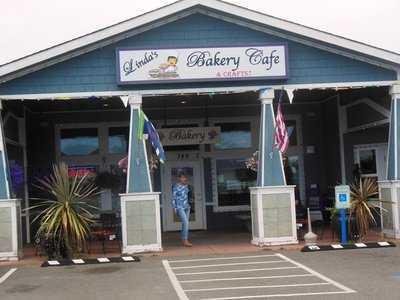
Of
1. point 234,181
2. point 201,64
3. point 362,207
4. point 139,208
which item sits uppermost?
point 201,64

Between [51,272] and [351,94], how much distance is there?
388 inches

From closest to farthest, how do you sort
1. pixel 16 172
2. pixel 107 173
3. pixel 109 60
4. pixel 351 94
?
pixel 109 60 < pixel 16 172 < pixel 351 94 < pixel 107 173

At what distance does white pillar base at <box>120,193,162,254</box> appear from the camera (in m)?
13.6

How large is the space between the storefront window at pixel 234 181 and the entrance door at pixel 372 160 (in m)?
3.10

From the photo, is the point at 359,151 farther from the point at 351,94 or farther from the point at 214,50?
the point at 214,50

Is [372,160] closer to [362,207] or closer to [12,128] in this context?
[362,207]

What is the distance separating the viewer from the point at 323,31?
14188mm

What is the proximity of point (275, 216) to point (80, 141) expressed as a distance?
290 inches

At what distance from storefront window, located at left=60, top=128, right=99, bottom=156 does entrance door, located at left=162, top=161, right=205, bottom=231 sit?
2.24m

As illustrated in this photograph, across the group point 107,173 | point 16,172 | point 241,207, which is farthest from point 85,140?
point 241,207

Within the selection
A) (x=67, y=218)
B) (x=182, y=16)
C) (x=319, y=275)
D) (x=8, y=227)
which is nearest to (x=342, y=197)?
(x=319, y=275)

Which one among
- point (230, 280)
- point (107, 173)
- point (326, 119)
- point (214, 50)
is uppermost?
point (214, 50)

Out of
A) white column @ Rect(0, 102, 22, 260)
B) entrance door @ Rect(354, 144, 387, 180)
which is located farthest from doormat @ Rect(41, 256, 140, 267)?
entrance door @ Rect(354, 144, 387, 180)

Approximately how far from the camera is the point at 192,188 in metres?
19.0
